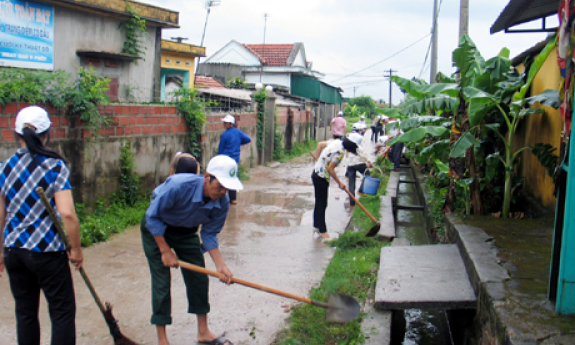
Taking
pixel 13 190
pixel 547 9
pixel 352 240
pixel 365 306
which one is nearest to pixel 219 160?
pixel 13 190

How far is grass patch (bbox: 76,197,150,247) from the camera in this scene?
252 inches

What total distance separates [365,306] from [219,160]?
205cm

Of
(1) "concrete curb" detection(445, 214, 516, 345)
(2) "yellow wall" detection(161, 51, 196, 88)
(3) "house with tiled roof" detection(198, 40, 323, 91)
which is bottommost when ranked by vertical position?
(1) "concrete curb" detection(445, 214, 516, 345)

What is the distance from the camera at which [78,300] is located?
4.52m

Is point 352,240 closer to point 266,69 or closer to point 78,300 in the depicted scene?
point 78,300

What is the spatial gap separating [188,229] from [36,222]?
107 centimetres

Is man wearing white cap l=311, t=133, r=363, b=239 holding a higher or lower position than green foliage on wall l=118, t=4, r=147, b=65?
lower

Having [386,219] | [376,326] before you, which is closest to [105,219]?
[386,219]

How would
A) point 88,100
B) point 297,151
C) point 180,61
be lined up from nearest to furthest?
point 88,100 → point 180,61 → point 297,151

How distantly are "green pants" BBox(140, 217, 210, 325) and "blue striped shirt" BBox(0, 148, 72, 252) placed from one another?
742 millimetres

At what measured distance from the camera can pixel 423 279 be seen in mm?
4617

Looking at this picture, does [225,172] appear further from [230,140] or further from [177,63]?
[177,63]

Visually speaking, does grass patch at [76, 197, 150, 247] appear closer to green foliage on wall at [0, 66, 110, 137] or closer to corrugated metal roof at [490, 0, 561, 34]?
green foliage on wall at [0, 66, 110, 137]

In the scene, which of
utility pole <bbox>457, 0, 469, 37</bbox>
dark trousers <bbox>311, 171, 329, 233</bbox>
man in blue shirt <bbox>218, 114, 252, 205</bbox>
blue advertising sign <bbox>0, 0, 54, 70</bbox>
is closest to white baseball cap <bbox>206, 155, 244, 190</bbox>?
dark trousers <bbox>311, 171, 329, 233</bbox>
